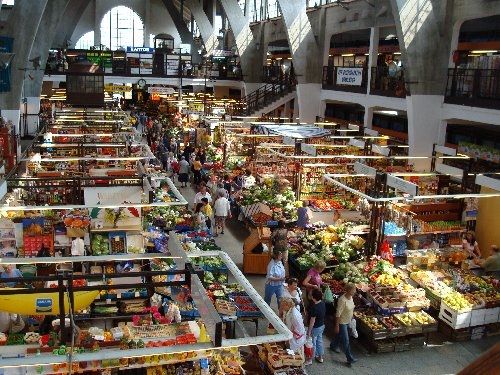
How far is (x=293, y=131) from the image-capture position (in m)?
16.8

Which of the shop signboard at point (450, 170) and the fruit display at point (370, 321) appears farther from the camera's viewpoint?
the shop signboard at point (450, 170)

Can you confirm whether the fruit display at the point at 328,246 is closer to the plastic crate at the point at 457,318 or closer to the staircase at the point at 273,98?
the plastic crate at the point at 457,318

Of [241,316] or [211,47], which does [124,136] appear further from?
[211,47]

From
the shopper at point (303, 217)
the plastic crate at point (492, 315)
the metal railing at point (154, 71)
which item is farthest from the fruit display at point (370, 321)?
the metal railing at point (154, 71)

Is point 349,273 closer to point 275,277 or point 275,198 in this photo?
point 275,277

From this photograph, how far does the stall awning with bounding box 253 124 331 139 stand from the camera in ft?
52.7

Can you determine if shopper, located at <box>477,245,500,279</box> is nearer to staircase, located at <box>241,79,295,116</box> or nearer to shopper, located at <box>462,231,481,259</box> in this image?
shopper, located at <box>462,231,481,259</box>

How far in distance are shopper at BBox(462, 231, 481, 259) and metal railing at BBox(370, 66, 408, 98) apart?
6.05m

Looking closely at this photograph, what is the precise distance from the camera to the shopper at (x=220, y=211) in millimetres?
13891

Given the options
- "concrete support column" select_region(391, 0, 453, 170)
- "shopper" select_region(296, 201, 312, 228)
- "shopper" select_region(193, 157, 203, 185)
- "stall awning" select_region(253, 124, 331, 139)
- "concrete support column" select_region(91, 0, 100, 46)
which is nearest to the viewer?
"shopper" select_region(296, 201, 312, 228)

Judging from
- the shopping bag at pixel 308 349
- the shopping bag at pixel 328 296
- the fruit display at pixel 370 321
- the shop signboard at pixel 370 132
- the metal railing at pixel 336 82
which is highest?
the metal railing at pixel 336 82

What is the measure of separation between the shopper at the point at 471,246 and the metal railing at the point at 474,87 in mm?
3324

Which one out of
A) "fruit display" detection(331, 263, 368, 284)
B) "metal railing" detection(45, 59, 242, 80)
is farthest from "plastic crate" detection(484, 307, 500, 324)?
"metal railing" detection(45, 59, 242, 80)

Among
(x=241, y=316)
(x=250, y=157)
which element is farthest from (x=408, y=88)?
(x=241, y=316)
